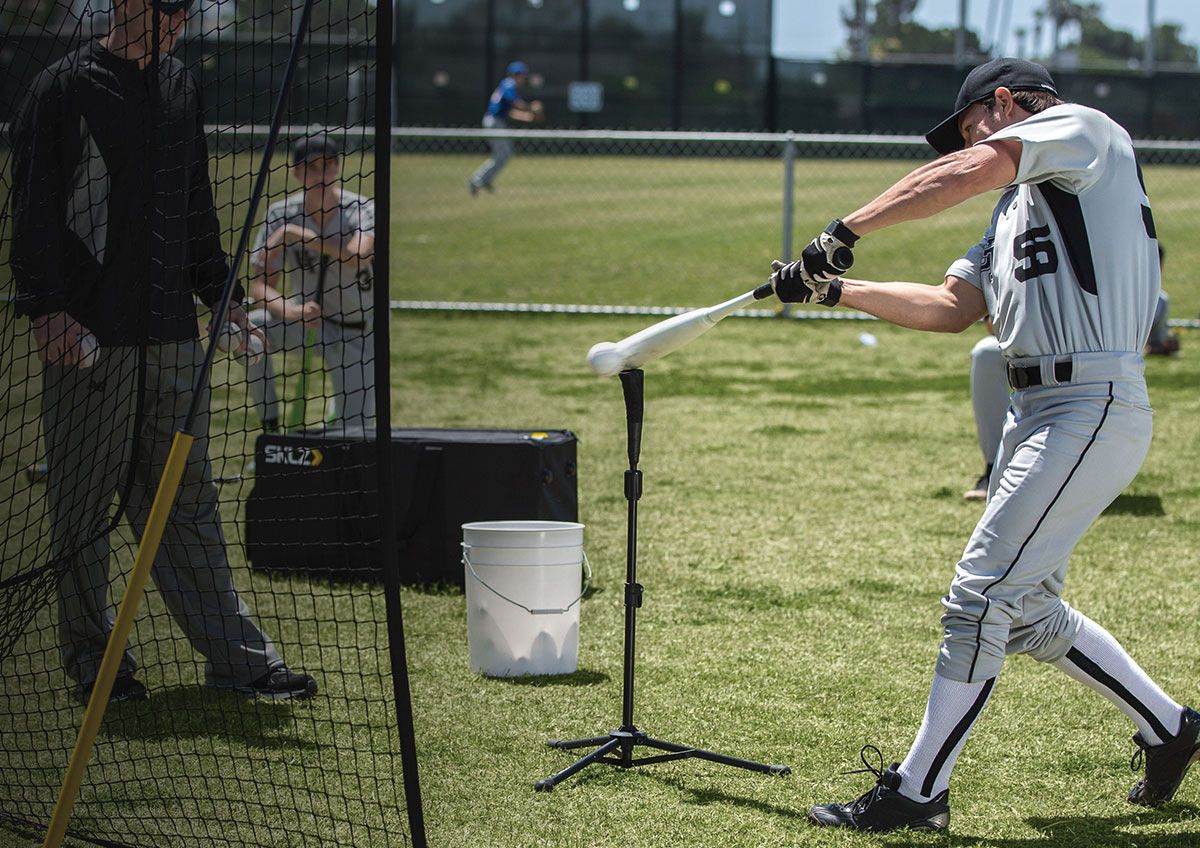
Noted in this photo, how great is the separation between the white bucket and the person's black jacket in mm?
1293

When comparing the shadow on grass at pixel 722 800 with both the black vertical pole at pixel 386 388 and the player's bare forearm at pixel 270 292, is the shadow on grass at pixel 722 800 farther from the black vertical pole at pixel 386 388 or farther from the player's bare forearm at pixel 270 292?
the player's bare forearm at pixel 270 292

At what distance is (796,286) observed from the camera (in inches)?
147

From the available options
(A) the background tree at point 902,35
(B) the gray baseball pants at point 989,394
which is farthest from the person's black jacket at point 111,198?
(A) the background tree at point 902,35

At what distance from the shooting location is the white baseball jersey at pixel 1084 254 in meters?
3.48

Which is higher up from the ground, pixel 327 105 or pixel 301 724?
pixel 327 105

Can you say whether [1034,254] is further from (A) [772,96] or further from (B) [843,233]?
(A) [772,96]

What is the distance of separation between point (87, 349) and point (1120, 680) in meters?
3.20

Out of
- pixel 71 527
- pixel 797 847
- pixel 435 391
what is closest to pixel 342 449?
pixel 71 527

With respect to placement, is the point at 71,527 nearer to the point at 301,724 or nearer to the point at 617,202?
the point at 301,724

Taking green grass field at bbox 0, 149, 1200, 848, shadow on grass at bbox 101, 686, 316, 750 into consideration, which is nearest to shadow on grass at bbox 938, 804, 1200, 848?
green grass field at bbox 0, 149, 1200, 848

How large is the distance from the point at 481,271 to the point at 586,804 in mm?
14579

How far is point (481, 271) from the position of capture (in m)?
18.2

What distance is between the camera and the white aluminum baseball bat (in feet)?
13.0

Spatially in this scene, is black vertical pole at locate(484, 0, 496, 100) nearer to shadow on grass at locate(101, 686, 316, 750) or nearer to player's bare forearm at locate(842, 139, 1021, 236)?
shadow on grass at locate(101, 686, 316, 750)
